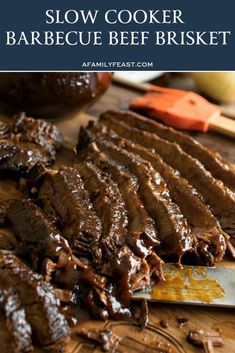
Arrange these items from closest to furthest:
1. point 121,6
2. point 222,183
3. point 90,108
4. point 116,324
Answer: point 116,324 → point 222,183 → point 121,6 → point 90,108

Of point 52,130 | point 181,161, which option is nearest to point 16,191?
point 52,130

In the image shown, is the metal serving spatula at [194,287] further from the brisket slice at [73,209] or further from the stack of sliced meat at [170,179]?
the brisket slice at [73,209]

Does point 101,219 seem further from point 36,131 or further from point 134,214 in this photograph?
point 36,131

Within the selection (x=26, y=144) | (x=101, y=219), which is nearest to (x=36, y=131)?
(x=26, y=144)

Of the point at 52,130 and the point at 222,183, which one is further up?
the point at 52,130

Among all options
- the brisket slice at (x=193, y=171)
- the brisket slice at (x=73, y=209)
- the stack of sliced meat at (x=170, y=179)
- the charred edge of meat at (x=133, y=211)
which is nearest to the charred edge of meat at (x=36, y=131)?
the stack of sliced meat at (x=170, y=179)

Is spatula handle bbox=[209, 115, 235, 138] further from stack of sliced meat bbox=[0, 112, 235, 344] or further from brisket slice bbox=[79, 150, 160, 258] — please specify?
brisket slice bbox=[79, 150, 160, 258]

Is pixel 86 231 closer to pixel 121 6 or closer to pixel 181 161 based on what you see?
pixel 181 161
